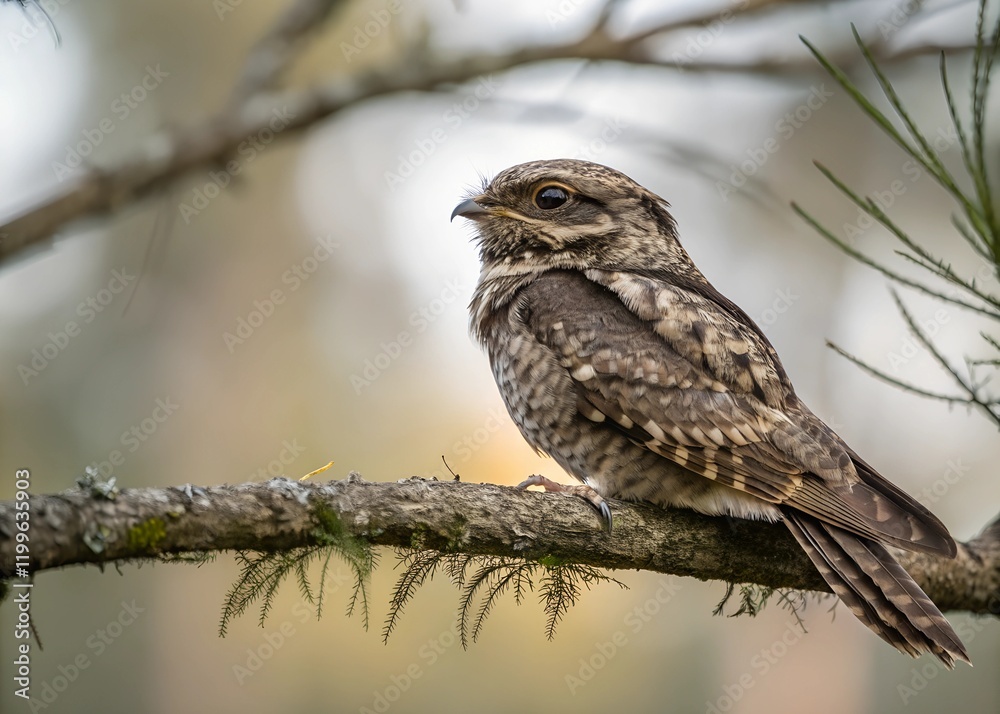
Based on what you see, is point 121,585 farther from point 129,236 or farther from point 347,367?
point 129,236

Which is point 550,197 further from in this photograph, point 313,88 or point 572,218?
point 313,88

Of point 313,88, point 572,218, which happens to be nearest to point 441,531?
point 572,218

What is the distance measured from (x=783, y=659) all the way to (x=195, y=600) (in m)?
6.59

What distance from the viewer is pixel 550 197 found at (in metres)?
4.64

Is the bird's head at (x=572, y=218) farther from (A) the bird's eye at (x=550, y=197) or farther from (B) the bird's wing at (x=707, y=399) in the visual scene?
(B) the bird's wing at (x=707, y=399)

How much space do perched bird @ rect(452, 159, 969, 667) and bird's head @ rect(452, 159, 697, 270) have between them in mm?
17

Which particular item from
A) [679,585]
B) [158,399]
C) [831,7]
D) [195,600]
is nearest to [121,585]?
[195,600]

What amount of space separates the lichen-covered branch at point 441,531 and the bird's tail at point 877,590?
229 mm

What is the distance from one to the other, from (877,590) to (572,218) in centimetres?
244

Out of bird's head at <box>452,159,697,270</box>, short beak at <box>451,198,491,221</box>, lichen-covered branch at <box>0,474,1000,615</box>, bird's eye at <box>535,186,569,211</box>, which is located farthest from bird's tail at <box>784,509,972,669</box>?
short beak at <box>451,198,491,221</box>

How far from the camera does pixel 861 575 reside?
3213 mm

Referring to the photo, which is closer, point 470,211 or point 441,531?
point 441,531

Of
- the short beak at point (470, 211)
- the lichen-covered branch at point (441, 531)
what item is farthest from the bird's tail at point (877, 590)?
the short beak at point (470, 211)

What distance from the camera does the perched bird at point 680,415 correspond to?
3.24 meters
